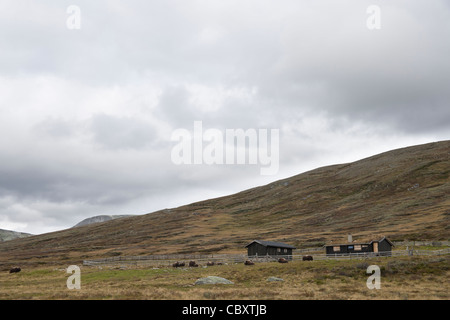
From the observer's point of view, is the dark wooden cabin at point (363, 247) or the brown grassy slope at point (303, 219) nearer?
the dark wooden cabin at point (363, 247)

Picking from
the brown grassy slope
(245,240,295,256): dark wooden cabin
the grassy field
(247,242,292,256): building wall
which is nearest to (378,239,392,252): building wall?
the grassy field

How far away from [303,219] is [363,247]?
72882mm

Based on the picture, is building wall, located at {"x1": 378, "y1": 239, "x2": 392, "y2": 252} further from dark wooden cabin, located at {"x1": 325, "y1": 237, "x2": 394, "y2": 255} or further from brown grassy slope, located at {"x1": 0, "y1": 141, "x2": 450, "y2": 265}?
brown grassy slope, located at {"x1": 0, "y1": 141, "x2": 450, "y2": 265}

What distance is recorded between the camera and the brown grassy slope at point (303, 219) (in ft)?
342

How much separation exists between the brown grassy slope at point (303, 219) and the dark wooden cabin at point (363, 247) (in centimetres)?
1775

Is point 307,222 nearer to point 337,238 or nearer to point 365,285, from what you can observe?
point 337,238

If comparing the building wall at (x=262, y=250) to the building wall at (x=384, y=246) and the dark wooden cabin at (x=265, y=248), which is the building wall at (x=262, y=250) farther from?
the building wall at (x=384, y=246)

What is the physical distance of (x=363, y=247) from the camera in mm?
67875

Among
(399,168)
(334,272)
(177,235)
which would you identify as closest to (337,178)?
(399,168)

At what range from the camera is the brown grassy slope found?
104 m

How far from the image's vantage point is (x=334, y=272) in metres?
46.3

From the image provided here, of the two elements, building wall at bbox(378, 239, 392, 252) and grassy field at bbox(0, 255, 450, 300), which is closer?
grassy field at bbox(0, 255, 450, 300)

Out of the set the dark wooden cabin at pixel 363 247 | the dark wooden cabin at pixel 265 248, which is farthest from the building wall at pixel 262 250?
the dark wooden cabin at pixel 363 247

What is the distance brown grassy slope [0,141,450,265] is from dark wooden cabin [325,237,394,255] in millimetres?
17746
